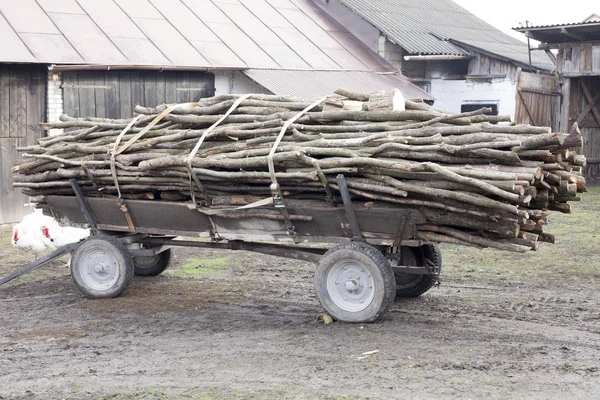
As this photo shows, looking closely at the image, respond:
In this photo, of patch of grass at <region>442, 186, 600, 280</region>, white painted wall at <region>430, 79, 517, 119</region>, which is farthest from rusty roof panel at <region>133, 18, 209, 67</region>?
white painted wall at <region>430, 79, 517, 119</region>

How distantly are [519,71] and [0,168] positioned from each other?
35.2 ft

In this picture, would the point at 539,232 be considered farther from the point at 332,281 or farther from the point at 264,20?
the point at 264,20

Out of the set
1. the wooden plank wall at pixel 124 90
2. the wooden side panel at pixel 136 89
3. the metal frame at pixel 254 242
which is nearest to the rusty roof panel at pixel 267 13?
the wooden plank wall at pixel 124 90

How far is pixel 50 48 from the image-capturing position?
1402 cm

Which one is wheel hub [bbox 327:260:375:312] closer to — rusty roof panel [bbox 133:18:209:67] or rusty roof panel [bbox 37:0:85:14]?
rusty roof panel [bbox 133:18:209:67]

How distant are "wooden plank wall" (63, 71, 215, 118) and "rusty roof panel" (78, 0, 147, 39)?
914mm

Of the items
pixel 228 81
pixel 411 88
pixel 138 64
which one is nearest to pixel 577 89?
pixel 411 88

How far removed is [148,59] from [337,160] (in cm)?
889

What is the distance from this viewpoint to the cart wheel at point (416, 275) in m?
8.06

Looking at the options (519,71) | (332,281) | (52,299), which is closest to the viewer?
(332,281)

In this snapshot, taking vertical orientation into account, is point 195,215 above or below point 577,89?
below

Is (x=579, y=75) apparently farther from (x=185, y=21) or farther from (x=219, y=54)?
(x=185, y=21)

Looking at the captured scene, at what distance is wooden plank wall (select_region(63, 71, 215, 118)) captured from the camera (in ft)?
47.6

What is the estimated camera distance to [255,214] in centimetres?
756
